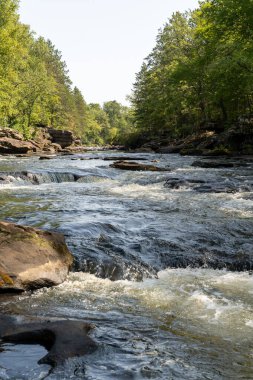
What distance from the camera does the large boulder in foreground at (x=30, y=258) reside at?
17.4 feet

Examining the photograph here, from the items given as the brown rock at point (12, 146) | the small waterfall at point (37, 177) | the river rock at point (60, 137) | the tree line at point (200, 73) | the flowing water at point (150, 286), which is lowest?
the flowing water at point (150, 286)

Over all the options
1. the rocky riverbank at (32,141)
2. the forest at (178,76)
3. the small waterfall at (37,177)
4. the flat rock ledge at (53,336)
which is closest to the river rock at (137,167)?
the small waterfall at (37,177)

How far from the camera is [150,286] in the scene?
18.5 ft

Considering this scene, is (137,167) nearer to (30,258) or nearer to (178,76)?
(30,258)

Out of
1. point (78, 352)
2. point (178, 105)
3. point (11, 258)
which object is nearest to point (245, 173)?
point (11, 258)

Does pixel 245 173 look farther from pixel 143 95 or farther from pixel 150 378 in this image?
pixel 143 95

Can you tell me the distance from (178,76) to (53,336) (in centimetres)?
3667

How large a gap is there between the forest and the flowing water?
50.0 ft

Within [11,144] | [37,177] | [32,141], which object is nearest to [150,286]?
[37,177]

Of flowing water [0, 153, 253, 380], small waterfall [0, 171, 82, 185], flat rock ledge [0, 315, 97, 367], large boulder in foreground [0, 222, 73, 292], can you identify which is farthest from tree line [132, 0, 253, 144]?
flat rock ledge [0, 315, 97, 367]

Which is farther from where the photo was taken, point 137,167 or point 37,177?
point 137,167

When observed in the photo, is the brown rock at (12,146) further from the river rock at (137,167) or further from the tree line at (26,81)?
the river rock at (137,167)

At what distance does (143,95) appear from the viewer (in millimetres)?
60531

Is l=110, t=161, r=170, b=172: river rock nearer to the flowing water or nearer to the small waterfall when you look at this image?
the small waterfall
